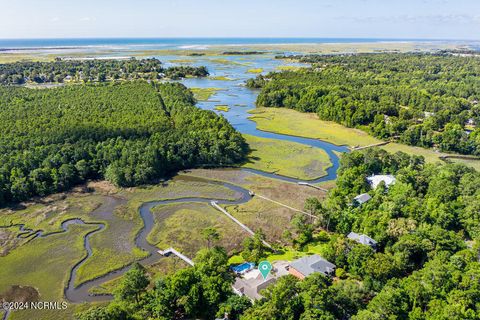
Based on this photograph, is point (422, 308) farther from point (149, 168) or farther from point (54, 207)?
point (54, 207)

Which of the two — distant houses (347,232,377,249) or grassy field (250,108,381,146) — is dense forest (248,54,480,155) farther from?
distant houses (347,232,377,249)

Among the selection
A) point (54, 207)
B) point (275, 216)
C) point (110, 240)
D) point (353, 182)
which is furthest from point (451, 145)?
point (54, 207)

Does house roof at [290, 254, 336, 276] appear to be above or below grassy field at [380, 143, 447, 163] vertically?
above

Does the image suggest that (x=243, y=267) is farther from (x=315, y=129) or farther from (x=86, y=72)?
(x=86, y=72)

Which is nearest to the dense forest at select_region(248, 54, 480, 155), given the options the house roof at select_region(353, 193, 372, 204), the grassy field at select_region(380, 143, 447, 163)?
the grassy field at select_region(380, 143, 447, 163)

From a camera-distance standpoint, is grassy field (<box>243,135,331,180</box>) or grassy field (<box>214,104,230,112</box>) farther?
grassy field (<box>214,104,230,112</box>)

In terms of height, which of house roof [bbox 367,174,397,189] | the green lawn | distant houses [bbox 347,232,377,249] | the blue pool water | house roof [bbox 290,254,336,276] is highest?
house roof [bbox 367,174,397,189]

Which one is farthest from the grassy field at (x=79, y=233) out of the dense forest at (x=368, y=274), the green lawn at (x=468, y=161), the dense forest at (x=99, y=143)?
the green lawn at (x=468, y=161)
